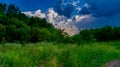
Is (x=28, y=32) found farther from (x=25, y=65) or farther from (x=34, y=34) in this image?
(x=25, y=65)

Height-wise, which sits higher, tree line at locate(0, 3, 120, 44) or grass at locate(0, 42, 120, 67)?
tree line at locate(0, 3, 120, 44)

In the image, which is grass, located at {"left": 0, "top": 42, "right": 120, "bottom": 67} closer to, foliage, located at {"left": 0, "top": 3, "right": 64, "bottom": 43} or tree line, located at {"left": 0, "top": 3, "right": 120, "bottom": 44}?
tree line, located at {"left": 0, "top": 3, "right": 120, "bottom": 44}

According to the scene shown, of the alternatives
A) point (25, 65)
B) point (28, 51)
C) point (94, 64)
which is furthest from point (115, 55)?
point (25, 65)

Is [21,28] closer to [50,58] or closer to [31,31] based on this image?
[31,31]

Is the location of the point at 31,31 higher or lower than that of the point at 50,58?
higher

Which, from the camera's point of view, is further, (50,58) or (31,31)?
(31,31)

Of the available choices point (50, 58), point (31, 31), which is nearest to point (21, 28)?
point (31, 31)

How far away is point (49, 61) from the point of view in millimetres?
12133

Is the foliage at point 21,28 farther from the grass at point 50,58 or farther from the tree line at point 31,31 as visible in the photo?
the grass at point 50,58

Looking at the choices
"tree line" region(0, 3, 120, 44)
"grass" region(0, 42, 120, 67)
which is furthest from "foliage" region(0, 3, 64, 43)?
"grass" region(0, 42, 120, 67)

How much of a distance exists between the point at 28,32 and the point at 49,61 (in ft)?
239

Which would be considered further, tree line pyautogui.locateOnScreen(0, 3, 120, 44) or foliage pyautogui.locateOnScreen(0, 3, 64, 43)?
foliage pyautogui.locateOnScreen(0, 3, 64, 43)

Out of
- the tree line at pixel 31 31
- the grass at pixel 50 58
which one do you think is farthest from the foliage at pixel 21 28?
the grass at pixel 50 58

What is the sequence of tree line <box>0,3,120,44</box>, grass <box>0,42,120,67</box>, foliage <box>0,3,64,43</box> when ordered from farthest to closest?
foliage <box>0,3,64,43</box> → tree line <box>0,3,120,44</box> → grass <box>0,42,120,67</box>
